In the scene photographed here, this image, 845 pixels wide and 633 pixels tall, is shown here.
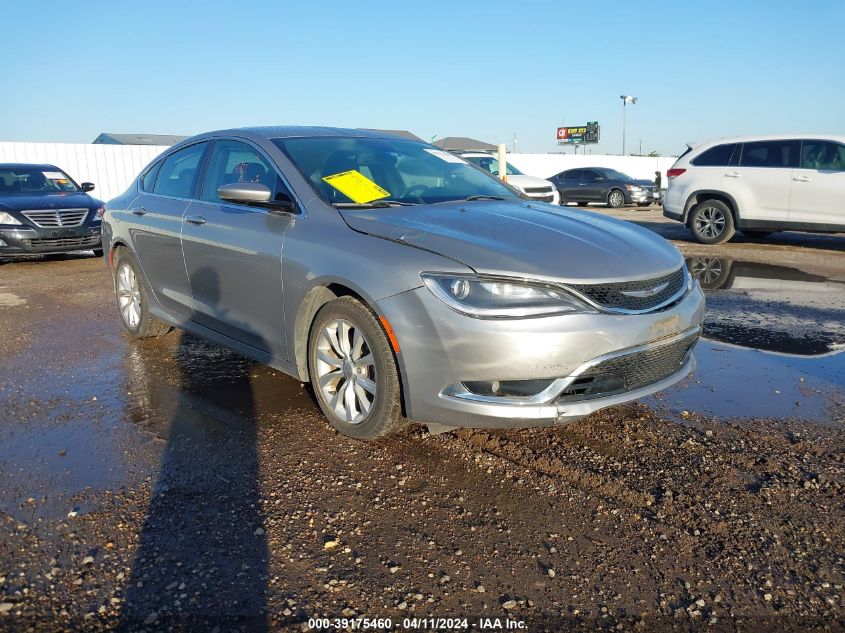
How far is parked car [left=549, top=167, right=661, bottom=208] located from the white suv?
1210 cm

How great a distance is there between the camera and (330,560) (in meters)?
2.52

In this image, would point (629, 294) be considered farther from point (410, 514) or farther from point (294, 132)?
point (294, 132)

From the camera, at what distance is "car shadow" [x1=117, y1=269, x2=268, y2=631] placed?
224 centimetres

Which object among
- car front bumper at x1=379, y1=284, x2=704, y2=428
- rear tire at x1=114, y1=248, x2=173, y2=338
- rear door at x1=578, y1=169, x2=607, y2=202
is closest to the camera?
car front bumper at x1=379, y1=284, x2=704, y2=428

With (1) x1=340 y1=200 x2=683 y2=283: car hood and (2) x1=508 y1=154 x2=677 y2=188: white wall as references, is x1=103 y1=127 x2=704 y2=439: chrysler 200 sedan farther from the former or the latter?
(2) x1=508 y1=154 x2=677 y2=188: white wall

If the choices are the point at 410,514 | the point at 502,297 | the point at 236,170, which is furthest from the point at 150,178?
the point at 410,514

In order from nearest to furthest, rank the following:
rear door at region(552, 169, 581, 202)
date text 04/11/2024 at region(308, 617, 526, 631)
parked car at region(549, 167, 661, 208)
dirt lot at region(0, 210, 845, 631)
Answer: date text 04/11/2024 at region(308, 617, 526, 631) → dirt lot at region(0, 210, 845, 631) → parked car at region(549, 167, 661, 208) → rear door at region(552, 169, 581, 202)

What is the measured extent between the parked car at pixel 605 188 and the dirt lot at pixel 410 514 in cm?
2069

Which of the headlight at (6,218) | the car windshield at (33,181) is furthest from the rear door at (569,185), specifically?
the headlight at (6,218)

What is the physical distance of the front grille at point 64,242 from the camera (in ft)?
34.7

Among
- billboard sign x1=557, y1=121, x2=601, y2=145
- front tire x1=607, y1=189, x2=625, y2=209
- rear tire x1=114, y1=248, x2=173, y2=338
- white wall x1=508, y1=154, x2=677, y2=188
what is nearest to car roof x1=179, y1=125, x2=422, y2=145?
rear tire x1=114, y1=248, x2=173, y2=338

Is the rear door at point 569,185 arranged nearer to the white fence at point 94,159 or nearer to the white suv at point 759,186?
the white suv at point 759,186

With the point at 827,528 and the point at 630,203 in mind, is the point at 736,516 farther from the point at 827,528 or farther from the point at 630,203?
the point at 630,203

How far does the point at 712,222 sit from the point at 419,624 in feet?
36.0
